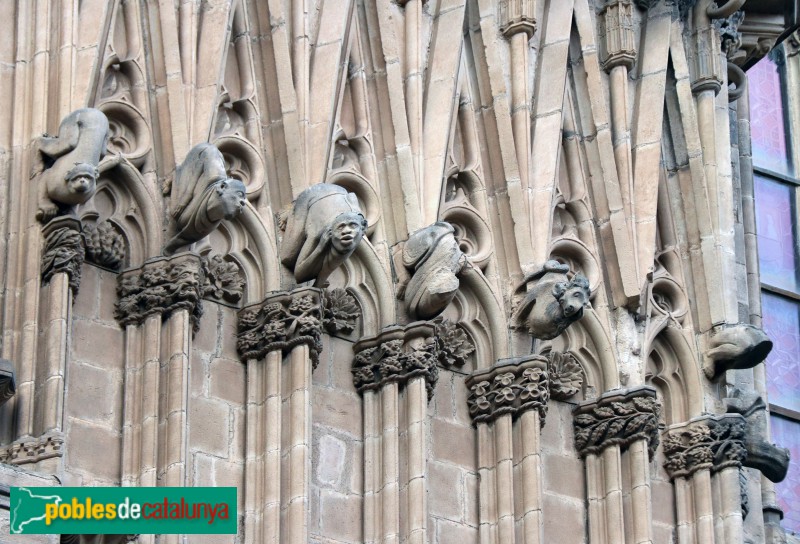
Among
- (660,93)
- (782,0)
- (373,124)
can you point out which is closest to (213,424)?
(373,124)

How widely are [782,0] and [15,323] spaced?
9395 mm

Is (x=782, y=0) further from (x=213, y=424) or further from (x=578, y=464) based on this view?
(x=213, y=424)

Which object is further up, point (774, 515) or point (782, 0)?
point (782, 0)

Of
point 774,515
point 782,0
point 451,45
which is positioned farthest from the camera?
point 782,0

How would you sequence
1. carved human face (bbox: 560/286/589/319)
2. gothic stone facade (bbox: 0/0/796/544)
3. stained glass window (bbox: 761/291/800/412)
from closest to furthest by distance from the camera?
1. gothic stone facade (bbox: 0/0/796/544)
2. carved human face (bbox: 560/286/589/319)
3. stained glass window (bbox: 761/291/800/412)

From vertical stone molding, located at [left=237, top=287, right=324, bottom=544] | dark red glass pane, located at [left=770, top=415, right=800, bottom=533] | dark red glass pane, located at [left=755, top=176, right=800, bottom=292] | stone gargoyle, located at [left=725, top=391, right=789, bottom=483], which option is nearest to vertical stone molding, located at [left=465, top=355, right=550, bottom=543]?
vertical stone molding, located at [left=237, top=287, right=324, bottom=544]

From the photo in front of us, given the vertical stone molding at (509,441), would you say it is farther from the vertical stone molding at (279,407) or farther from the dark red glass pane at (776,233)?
the dark red glass pane at (776,233)

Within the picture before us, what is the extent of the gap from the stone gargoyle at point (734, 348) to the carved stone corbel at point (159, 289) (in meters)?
4.45

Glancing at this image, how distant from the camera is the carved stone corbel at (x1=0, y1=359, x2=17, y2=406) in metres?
17.9

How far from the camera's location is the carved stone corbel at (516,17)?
22.2m

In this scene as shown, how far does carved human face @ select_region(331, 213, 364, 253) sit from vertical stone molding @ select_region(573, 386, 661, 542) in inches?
97.8

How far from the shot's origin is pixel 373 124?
21047 mm
